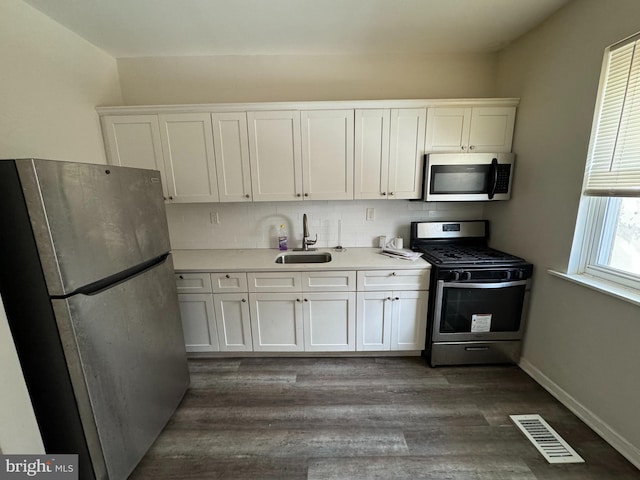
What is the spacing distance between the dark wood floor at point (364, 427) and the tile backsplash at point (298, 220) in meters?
1.19

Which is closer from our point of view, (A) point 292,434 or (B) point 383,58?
(A) point 292,434

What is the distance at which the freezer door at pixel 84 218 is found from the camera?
963 mm

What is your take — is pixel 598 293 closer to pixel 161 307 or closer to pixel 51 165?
pixel 161 307

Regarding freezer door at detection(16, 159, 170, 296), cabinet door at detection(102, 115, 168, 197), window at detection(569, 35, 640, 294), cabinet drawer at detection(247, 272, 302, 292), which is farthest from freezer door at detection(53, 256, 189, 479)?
window at detection(569, 35, 640, 294)

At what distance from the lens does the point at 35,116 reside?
5.52 ft

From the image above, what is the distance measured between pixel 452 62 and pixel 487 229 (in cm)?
164

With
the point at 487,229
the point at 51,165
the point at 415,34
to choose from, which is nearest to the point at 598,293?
the point at 487,229

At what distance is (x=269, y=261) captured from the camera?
7.42 ft

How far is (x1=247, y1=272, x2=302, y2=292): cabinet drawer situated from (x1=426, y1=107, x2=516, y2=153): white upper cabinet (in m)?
1.63

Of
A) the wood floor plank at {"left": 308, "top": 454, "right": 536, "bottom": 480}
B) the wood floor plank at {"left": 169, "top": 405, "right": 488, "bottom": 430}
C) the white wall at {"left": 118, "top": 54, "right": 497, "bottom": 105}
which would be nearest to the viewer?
the wood floor plank at {"left": 308, "top": 454, "right": 536, "bottom": 480}

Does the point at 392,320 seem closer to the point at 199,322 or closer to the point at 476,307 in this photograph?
the point at 476,307

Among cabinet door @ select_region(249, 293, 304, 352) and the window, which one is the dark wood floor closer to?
cabinet door @ select_region(249, 293, 304, 352)

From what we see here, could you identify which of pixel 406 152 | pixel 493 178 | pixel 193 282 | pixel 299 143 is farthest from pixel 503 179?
pixel 193 282

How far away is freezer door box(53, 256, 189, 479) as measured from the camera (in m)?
1.10
